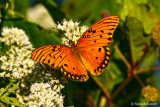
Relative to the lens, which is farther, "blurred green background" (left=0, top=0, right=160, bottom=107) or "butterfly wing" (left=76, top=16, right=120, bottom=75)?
"blurred green background" (left=0, top=0, right=160, bottom=107)

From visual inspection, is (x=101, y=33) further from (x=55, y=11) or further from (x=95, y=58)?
(x=55, y=11)

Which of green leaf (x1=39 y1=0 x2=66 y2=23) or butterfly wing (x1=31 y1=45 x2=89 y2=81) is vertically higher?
green leaf (x1=39 y1=0 x2=66 y2=23)

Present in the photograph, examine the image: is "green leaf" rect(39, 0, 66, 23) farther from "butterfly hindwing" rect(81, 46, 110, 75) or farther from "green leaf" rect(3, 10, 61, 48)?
"butterfly hindwing" rect(81, 46, 110, 75)

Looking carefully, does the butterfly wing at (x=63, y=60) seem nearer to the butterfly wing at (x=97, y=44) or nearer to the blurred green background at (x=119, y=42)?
the butterfly wing at (x=97, y=44)

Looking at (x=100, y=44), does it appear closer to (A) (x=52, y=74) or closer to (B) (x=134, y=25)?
(A) (x=52, y=74)

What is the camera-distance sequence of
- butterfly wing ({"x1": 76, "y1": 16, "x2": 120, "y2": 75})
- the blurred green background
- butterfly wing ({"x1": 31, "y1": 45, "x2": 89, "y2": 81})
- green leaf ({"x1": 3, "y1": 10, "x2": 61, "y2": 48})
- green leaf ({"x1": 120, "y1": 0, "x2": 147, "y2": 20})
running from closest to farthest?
1. butterfly wing ({"x1": 31, "y1": 45, "x2": 89, "y2": 81})
2. butterfly wing ({"x1": 76, "y1": 16, "x2": 120, "y2": 75})
3. green leaf ({"x1": 3, "y1": 10, "x2": 61, "y2": 48})
4. the blurred green background
5. green leaf ({"x1": 120, "y1": 0, "x2": 147, "y2": 20})

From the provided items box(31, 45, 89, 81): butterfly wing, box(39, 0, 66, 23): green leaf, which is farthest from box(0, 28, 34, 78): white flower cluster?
box(39, 0, 66, 23): green leaf

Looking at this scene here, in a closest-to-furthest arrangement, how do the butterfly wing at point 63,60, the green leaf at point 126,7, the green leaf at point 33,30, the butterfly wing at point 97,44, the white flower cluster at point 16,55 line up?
1. the butterfly wing at point 63,60
2. the butterfly wing at point 97,44
3. the white flower cluster at point 16,55
4. the green leaf at point 33,30
5. the green leaf at point 126,7

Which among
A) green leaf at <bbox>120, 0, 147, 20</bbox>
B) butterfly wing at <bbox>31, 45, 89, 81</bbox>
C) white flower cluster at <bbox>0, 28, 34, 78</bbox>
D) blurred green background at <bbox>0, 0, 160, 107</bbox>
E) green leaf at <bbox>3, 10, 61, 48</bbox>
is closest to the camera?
butterfly wing at <bbox>31, 45, 89, 81</bbox>

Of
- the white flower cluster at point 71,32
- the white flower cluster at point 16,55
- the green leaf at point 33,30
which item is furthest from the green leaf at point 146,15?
the white flower cluster at point 16,55
